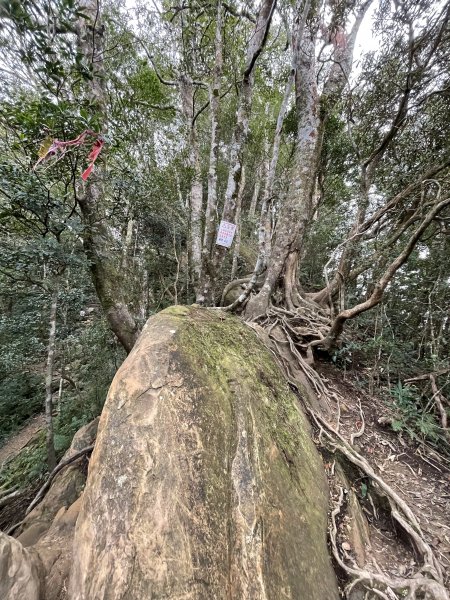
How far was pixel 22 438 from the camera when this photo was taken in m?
6.34

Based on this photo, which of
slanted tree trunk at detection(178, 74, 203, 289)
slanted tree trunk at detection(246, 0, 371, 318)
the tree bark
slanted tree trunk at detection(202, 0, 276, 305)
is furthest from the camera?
slanted tree trunk at detection(178, 74, 203, 289)

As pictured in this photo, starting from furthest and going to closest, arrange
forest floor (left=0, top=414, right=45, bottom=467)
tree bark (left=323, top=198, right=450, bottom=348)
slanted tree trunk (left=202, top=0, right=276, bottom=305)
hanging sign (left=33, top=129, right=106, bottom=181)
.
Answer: forest floor (left=0, top=414, right=45, bottom=467) → slanted tree trunk (left=202, top=0, right=276, bottom=305) → hanging sign (left=33, top=129, right=106, bottom=181) → tree bark (left=323, top=198, right=450, bottom=348)

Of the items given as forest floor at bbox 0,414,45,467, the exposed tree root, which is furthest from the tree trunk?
forest floor at bbox 0,414,45,467

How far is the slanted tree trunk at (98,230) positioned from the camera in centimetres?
355

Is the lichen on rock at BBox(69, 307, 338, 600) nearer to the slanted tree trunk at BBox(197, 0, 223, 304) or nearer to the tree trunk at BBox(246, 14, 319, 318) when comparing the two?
the slanted tree trunk at BBox(197, 0, 223, 304)

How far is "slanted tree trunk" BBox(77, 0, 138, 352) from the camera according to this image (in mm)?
3551

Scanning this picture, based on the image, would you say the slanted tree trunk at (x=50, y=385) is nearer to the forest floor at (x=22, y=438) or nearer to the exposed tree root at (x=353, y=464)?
the exposed tree root at (x=353, y=464)

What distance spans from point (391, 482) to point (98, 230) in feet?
14.5

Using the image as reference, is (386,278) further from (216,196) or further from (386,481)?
(216,196)

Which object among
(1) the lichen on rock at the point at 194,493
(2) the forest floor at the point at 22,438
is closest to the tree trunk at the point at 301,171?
(1) the lichen on rock at the point at 194,493

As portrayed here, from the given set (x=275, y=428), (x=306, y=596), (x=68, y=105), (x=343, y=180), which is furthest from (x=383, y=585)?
(x=343, y=180)

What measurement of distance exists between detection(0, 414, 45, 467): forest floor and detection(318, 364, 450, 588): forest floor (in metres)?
6.57

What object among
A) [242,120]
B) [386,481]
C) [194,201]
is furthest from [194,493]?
[194,201]

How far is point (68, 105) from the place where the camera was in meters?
2.47
